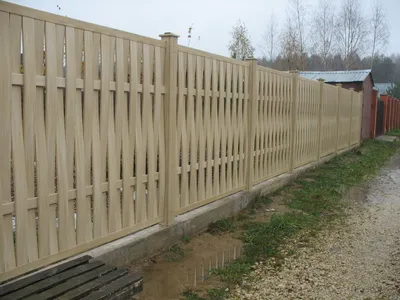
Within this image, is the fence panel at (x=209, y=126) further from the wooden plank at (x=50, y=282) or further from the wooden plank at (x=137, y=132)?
the wooden plank at (x=50, y=282)

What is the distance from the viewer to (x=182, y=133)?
426 centimetres

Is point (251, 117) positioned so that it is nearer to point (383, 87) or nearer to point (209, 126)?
point (209, 126)

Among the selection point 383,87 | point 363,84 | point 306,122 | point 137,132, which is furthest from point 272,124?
point 383,87

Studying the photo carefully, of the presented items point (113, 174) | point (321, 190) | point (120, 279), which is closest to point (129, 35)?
point (113, 174)

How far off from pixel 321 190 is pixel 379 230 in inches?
85.6

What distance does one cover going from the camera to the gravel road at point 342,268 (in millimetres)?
3334

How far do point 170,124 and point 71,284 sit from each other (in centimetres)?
188

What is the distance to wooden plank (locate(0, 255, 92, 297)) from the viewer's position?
2.42 metres

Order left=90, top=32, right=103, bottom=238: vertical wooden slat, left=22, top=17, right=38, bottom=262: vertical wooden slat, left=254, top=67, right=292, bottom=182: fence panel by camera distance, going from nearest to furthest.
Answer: left=22, top=17, right=38, bottom=262: vertical wooden slat
left=90, top=32, right=103, bottom=238: vertical wooden slat
left=254, top=67, right=292, bottom=182: fence panel

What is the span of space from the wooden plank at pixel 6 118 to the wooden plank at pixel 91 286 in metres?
0.51

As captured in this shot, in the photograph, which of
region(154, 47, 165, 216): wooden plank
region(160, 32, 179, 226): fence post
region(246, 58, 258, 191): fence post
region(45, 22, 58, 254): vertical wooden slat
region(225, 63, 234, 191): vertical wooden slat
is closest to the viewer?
region(45, 22, 58, 254): vertical wooden slat

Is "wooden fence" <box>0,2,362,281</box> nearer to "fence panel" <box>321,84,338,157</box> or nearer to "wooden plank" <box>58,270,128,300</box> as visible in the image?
"wooden plank" <box>58,270,128,300</box>

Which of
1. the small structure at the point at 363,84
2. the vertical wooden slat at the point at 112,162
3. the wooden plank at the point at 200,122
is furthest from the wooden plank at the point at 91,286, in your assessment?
the small structure at the point at 363,84

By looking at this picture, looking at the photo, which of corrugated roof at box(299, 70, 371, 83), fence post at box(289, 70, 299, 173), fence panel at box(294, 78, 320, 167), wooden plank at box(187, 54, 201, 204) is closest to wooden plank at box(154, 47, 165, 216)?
wooden plank at box(187, 54, 201, 204)
